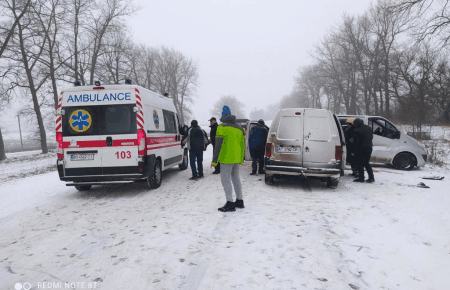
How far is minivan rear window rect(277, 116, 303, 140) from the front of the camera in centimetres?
726

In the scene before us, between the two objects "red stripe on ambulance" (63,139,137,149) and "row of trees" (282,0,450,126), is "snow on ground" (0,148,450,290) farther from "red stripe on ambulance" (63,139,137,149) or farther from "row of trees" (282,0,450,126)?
"row of trees" (282,0,450,126)

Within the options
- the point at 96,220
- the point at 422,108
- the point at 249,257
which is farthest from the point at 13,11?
the point at 422,108

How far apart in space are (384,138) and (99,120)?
9.53 meters

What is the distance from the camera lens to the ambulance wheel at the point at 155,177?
7354mm

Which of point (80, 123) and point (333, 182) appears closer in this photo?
point (80, 123)

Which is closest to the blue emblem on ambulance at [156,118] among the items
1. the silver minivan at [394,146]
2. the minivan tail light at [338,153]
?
the minivan tail light at [338,153]

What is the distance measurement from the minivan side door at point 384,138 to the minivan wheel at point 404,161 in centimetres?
27

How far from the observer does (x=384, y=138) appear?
1036cm

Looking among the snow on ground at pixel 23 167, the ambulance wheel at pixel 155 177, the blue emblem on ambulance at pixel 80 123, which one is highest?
the blue emblem on ambulance at pixel 80 123

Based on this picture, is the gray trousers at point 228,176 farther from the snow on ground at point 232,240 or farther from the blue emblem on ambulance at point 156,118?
the blue emblem on ambulance at point 156,118

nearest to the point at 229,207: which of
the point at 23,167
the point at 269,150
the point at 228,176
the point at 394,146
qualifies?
the point at 228,176

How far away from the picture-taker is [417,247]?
376cm

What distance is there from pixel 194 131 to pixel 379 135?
680cm

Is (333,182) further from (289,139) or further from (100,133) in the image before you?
(100,133)
